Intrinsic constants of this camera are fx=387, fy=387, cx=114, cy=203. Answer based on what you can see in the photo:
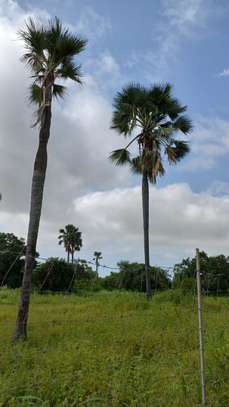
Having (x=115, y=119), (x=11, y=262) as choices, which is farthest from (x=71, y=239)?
(x=115, y=119)

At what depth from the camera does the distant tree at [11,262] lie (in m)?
37.3

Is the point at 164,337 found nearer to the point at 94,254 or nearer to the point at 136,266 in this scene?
the point at 136,266

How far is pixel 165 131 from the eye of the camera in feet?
53.2

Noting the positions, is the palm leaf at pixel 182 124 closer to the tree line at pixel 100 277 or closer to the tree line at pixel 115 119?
the tree line at pixel 115 119

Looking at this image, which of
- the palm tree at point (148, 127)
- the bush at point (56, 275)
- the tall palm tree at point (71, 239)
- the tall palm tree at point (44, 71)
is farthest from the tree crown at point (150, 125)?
the tall palm tree at point (71, 239)

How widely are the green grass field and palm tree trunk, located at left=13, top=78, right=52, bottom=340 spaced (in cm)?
51

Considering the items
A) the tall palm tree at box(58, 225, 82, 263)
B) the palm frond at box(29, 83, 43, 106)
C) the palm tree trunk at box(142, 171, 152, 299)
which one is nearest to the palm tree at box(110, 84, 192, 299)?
the palm tree trunk at box(142, 171, 152, 299)

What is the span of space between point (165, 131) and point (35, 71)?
708cm

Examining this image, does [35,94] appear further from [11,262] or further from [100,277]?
[11,262]

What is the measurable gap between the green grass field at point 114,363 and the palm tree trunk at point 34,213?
51 cm

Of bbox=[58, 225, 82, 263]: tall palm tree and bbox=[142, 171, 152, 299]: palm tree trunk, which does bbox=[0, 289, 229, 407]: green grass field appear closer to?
bbox=[142, 171, 152, 299]: palm tree trunk

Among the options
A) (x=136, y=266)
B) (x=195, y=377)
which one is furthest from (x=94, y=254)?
(x=195, y=377)

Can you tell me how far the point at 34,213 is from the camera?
9.29 meters

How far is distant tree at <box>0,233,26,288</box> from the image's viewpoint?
37.3 metres
